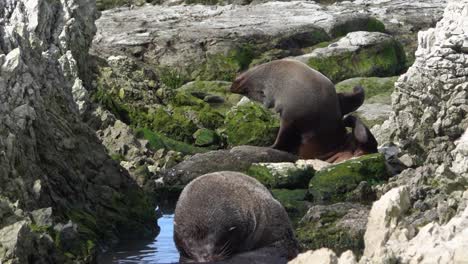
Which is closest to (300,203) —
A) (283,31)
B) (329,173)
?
(329,173)

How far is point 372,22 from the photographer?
1307 inches

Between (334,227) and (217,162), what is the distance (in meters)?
4.54

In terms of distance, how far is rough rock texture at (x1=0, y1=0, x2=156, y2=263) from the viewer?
11.1 metres

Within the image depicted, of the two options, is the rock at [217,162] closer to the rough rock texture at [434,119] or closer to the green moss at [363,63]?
the rough rock texture at [434,119]

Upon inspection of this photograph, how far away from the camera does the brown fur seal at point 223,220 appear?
11133 millimetres

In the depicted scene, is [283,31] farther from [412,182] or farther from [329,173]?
[412,182]

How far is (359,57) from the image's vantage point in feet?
97.2

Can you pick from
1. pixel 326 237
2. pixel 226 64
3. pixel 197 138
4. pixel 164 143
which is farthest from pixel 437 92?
pixel 226 64

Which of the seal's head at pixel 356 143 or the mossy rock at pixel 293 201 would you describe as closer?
the mossy rock at pixel 293 201

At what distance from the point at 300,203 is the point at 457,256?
31.3 feet

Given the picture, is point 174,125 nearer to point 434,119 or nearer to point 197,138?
point 197,138

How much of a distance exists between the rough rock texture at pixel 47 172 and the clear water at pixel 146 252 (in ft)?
0.68

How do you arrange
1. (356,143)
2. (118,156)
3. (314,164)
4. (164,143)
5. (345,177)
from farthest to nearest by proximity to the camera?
(164,143) < (356,143) < (314,164) < (118,156) < (345,177)

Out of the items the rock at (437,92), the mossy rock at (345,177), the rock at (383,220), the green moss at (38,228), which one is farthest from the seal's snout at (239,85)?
the rock at (383,220)
